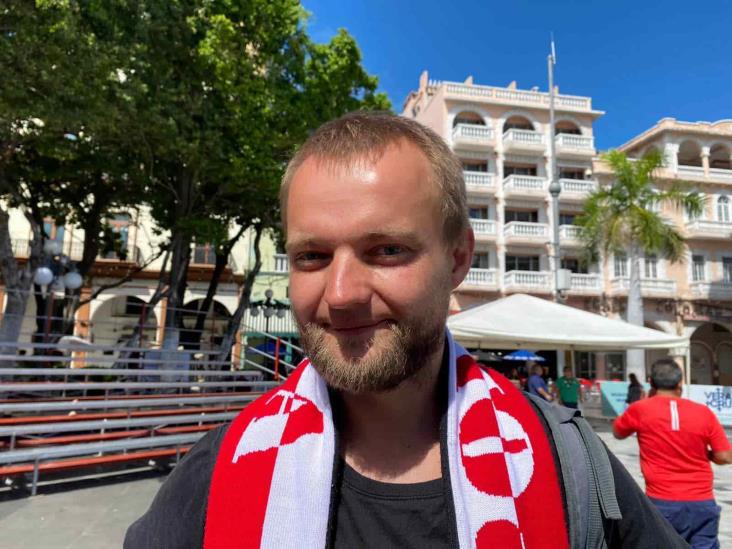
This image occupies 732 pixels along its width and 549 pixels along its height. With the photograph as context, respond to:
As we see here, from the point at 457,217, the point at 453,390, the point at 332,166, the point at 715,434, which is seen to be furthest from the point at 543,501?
the point at 715,434

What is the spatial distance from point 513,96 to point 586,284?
10643 mm

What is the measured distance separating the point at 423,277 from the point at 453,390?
0.32m

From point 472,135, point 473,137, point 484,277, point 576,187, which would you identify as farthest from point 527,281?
point 472,135

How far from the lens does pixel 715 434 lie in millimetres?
3469

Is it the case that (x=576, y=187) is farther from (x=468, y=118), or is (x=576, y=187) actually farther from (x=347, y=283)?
(x=347, y=283)

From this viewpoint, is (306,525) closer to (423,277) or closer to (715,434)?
(423,277)

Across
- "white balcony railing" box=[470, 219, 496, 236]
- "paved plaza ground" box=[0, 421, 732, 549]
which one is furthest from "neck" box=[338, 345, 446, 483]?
"white balcony railing" box=[470, 219, 496, 236]

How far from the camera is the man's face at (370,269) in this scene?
41.9 inches

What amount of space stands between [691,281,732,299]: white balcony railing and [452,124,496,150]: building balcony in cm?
1256

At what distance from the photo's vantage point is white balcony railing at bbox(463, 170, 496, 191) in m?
26.2

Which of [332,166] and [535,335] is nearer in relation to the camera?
[332,166]

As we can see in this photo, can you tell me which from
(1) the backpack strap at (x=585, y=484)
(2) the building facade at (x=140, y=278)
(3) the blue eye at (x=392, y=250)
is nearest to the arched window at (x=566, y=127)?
(2) the building facade at (x=140, y=278)

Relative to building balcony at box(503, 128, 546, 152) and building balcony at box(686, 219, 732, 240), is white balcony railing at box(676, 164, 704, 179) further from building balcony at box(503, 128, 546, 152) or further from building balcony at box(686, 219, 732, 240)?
building balcony at box(503, 128, 546, 152)

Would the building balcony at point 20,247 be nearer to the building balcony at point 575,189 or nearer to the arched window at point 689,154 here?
the building balcony at point 575,189
